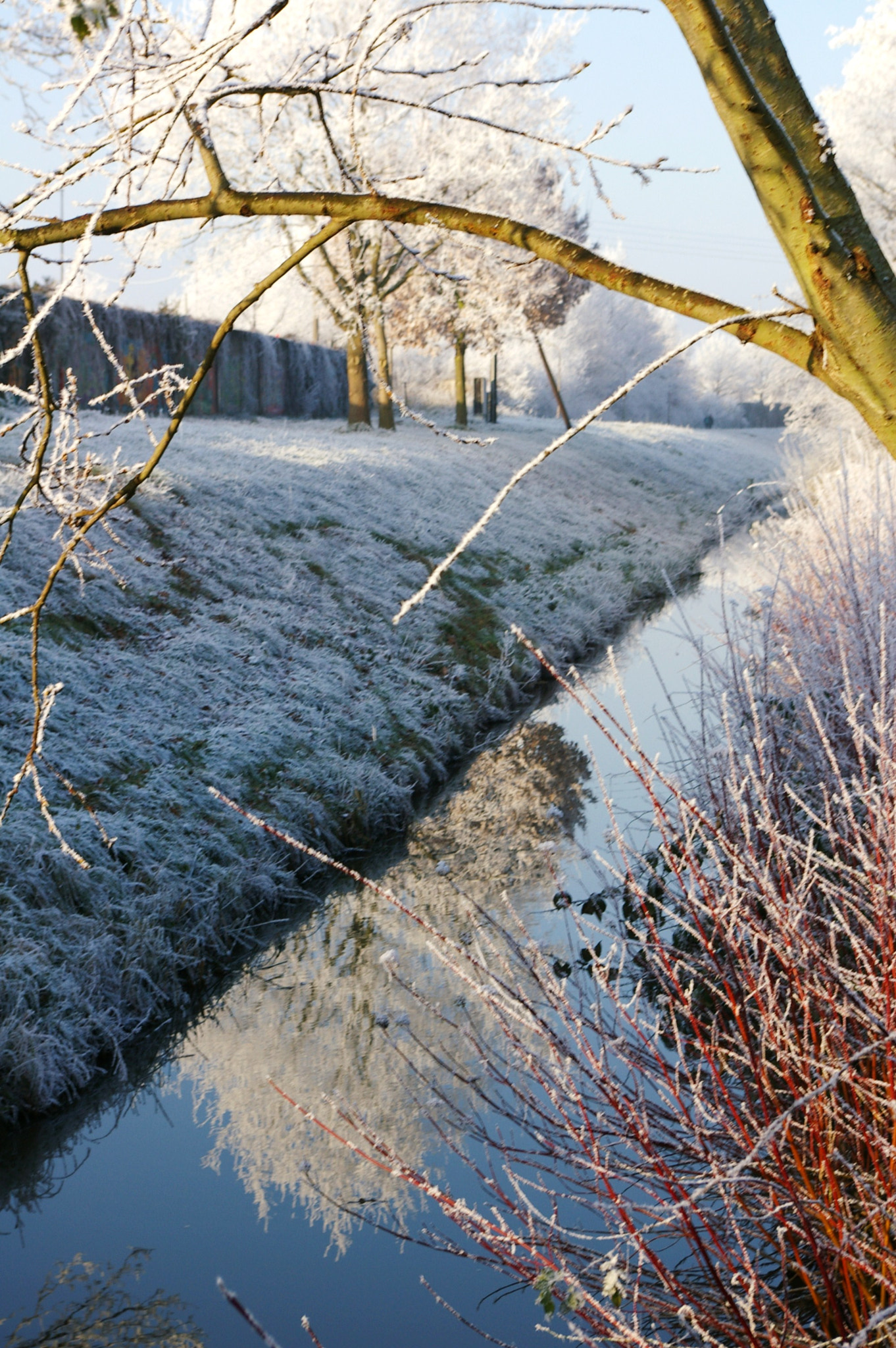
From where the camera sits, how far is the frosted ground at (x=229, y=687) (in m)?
6.06

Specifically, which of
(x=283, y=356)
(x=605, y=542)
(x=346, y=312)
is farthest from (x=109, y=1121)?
(x=283, y=356)

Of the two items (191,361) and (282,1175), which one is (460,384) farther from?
(282,1175)

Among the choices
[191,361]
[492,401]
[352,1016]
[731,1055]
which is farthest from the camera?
[492,401]

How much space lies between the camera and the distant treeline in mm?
19922

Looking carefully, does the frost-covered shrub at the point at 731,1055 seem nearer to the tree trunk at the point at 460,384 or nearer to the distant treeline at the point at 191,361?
the distant treeline at the point at 191,361

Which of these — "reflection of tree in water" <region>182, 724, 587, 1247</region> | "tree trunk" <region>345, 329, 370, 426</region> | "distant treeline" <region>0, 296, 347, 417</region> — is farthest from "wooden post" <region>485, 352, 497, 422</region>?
"reflection of tree in water" <region>182, 724, 587, 1247</region>

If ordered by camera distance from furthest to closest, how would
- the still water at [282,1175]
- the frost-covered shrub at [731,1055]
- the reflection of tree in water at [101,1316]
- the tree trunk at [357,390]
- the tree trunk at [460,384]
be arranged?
the tree trunk at [460,384] < the tree trunk at [357,390] < the still water at [282,1175] < the reflection of tree in water at [101,1316] < the frost-covered shrub at [731,1055]

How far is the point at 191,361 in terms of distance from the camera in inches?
935

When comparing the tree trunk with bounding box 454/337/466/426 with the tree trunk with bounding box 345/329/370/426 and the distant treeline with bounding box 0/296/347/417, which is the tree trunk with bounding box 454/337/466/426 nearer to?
the distant treeline with bounding box 0/296/347/417

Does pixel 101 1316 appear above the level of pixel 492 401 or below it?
below

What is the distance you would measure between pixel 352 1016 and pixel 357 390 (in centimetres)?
2207

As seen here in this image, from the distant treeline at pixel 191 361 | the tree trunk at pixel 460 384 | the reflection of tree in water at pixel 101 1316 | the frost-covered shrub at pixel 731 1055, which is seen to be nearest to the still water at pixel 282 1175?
the reflection of tree in water at pixel 101 1316

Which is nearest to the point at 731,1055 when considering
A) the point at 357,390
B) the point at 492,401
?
the point at 357,390

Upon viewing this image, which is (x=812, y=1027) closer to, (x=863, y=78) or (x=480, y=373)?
(x=863, y=78)
